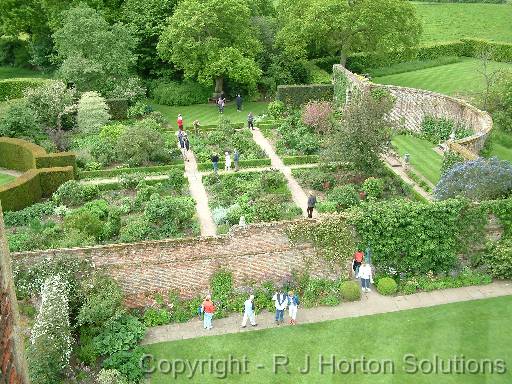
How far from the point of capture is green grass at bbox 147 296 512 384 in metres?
15.3

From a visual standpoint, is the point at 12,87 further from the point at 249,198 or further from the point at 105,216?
the point at 249,198

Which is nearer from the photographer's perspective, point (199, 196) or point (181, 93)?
point (199, 196)

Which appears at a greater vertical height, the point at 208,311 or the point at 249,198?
the point at 249,198

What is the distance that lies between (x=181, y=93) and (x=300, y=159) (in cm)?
1392

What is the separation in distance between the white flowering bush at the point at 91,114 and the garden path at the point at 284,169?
27.8 ft

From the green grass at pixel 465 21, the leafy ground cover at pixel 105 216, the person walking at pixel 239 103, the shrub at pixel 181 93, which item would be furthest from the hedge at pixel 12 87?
the green grass at pixel 465 21

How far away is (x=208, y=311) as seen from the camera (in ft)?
55.2

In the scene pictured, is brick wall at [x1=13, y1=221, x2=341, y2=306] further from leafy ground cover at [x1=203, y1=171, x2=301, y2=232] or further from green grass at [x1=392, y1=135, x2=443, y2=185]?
green grass at [x1=392, y1=135, x2=443, y2=185]

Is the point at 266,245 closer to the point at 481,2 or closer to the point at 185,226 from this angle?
the point at 185,226

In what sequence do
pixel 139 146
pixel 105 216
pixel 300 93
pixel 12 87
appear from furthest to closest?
pixel 12 87
pixel 300 93
pixel 139 146
pixel 105 216

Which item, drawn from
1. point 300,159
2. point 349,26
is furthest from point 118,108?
point 349,26

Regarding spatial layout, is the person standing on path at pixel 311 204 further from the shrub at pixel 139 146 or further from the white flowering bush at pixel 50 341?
the white flowering bush at pixel 50 341

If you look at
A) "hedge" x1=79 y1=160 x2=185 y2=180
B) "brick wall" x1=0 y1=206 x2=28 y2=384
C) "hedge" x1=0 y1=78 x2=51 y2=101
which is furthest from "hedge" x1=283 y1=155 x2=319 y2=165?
→ "brick wall" x1=0 y1=206 x2=28 y2=384

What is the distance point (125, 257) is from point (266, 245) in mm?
4313
